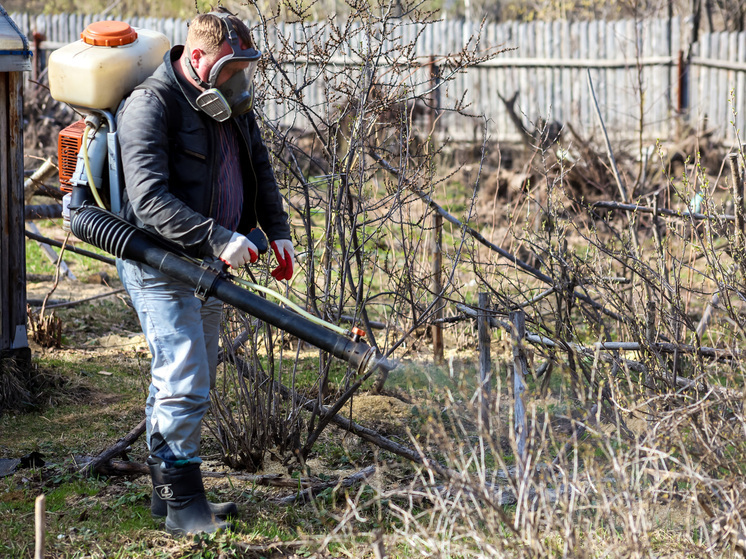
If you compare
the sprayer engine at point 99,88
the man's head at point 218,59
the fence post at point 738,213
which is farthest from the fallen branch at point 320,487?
the fence post at point 738,213

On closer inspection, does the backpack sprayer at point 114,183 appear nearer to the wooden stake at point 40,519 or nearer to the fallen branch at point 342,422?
the fallen branch at point 342,422

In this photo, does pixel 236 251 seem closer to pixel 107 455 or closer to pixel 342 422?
pixel 342 422

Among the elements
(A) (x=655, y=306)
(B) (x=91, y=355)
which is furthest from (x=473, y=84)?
(A) (x=655, y=306)

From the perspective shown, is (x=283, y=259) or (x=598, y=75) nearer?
(x=283, y=259)

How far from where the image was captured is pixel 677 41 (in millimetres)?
12570

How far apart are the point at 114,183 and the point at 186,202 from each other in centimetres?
29

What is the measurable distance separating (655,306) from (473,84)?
10358 millimetres

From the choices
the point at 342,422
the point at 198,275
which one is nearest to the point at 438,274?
the point at 342,422

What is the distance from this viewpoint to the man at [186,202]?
2.98m

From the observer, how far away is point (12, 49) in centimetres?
450

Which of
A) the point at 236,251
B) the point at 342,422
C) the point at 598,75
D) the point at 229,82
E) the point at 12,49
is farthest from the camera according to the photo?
the point at 598,75

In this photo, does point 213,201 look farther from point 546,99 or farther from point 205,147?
point 546,99

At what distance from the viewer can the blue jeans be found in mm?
3119

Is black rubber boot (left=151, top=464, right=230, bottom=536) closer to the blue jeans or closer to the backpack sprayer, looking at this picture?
the blue jeans
